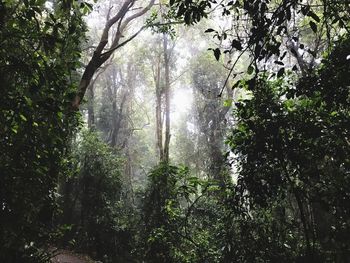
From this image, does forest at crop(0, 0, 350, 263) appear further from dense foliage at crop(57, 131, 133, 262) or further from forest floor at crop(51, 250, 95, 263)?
dense foliage at crop(57, 131, 133, 262)

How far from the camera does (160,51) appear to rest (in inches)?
787

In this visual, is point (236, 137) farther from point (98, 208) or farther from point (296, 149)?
point (98, 208)

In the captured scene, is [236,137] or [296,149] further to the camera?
[236,137]

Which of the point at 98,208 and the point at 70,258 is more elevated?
the point at 98,208

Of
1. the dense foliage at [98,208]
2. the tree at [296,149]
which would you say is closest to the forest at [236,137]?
the tree at [296,149]

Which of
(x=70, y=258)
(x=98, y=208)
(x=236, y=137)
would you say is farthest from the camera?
(x=98, y=208)

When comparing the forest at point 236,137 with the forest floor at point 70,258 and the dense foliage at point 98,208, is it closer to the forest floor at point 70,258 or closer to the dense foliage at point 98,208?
the forest floor at point 70,258

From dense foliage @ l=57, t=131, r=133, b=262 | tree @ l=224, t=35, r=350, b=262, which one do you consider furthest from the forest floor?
tree @ l=224, t=35, r=350, b=262

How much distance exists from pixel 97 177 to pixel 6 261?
29.3ft

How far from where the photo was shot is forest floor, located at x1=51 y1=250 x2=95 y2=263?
9.32 metres

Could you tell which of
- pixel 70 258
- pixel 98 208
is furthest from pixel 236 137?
pixel 98 208

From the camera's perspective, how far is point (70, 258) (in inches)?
393

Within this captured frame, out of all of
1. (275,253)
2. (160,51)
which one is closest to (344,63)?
(275,253)

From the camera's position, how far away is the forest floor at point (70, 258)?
9.32m
